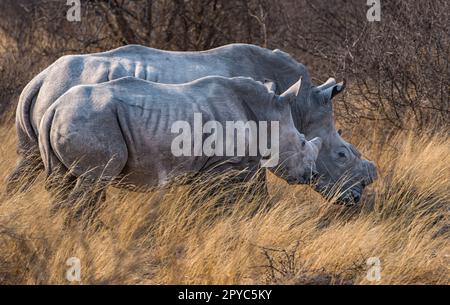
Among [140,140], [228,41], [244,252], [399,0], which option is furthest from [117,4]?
[244,252]

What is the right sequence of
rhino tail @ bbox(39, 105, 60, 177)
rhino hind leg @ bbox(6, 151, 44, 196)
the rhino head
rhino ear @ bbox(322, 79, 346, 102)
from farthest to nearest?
rhino ear @ bbox(322, 79, 346, 102), the rhino head, rhino hind leg @ bbox(6, 151, 44, 196), rhino tail @ bbox(39, 105, 60, 177)

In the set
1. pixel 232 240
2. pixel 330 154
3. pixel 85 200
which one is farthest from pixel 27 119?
pixel 330 154

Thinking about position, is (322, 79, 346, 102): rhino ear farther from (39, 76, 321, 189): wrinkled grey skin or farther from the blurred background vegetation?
the blurred background vegetation

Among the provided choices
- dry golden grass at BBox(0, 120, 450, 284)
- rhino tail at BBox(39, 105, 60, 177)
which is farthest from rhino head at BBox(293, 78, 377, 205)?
rhino tail at BBox(39, 105, 60, 177)

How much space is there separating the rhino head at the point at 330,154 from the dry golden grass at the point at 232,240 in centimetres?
14

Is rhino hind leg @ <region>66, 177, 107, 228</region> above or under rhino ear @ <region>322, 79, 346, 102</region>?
under

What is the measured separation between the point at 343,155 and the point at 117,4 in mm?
4889

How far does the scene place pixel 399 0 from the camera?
A: 9.45 m

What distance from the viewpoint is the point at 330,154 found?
781 cm

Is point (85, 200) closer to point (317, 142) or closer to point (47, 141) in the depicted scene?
point (47, 141)

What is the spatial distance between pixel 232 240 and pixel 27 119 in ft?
7.28

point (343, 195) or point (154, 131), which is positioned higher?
point (154, 131)

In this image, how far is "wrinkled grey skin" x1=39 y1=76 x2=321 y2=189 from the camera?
20.5 feet
